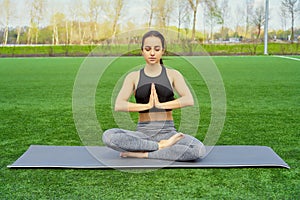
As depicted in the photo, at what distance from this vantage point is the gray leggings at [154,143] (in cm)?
284

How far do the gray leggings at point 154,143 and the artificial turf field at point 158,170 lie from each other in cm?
15

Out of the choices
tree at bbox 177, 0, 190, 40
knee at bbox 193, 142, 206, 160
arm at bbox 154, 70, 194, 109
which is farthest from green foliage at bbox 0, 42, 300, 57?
knee at bbox 193, 142, 206, 160

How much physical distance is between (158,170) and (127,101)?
48cm

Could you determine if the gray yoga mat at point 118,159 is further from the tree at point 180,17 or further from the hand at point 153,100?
the tree at point 180,17

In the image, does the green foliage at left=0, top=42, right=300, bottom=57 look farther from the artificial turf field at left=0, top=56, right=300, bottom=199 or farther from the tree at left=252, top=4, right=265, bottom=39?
the artificial turf field at left=0, top=56, right=300, bottom=199

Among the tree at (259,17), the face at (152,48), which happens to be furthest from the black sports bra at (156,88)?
the tree at (259,17)

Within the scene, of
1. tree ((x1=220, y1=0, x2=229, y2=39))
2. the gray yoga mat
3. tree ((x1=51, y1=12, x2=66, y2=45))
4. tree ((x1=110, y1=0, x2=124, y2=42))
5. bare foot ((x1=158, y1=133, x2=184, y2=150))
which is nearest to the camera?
the gray yoga mat

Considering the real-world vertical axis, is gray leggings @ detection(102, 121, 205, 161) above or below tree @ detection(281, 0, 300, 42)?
below

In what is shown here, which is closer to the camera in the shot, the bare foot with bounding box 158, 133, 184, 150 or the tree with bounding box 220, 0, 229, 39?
the bare foot with bounding box 158, 133, 184, 150

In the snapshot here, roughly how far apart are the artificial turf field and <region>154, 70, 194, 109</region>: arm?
0.39m

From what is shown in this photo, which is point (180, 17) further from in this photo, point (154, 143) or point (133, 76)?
point (154, 143)

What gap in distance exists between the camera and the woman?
289cm

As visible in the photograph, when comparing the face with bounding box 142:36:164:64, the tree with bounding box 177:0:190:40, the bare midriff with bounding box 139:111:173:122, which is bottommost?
the bare midriff with bounding box 139:111:173:122

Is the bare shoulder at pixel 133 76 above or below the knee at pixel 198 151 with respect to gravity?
above
